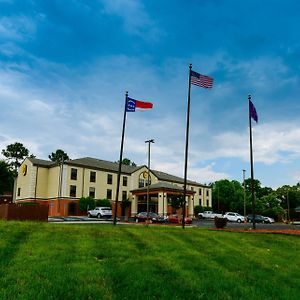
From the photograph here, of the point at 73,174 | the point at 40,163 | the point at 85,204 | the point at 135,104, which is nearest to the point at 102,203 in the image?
the point at 85,204

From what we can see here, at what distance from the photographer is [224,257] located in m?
11.7

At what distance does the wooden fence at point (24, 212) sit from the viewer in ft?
87.1

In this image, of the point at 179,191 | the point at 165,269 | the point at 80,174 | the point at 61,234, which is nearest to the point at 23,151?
the point at 80,174

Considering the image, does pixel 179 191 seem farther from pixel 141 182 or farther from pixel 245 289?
pixel 245 289

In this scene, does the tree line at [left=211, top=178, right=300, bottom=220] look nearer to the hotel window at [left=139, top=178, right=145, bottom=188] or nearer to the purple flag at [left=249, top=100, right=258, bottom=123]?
the hotel window at [left=139, top=178, right=145, bottom=188]

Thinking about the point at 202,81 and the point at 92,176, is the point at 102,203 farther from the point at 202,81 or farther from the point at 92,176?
the point at 202,81

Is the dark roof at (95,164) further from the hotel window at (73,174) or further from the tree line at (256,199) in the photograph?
the tree line at (256,199)

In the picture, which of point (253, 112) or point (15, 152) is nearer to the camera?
point (253, 112)

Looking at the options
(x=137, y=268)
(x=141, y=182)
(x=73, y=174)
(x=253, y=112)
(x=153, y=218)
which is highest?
(x=253, y=112)

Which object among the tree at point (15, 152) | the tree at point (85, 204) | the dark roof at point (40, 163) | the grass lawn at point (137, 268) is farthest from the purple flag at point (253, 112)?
the tree at point (15, 152)

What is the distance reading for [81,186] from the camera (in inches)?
2549

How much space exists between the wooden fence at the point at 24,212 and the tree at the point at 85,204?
115ft

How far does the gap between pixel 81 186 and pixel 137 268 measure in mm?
56687

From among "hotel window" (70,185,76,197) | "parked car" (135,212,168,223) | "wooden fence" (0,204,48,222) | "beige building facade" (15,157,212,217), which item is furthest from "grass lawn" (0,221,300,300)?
"hotel window" (70,185,76,197)
